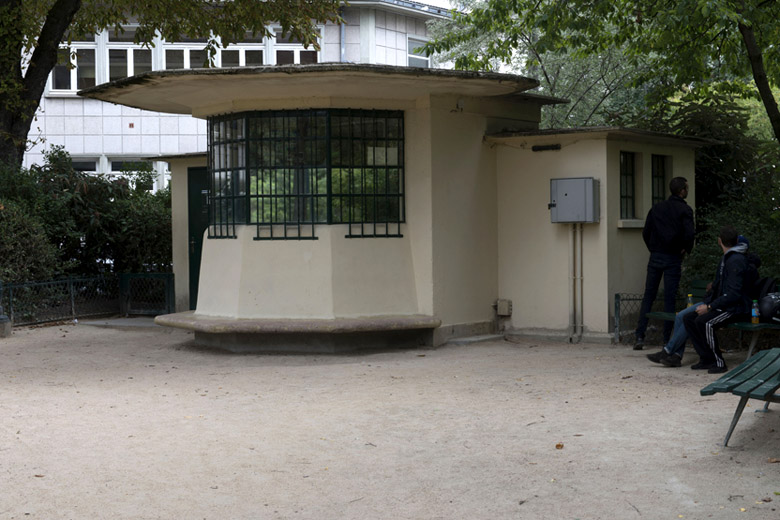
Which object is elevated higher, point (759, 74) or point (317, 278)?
point (759, 74)

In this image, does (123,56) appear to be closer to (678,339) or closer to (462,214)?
(462,214)

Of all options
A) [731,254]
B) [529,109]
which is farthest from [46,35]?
[731,254]

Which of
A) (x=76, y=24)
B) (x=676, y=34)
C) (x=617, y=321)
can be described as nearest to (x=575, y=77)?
(x=76, y=24)

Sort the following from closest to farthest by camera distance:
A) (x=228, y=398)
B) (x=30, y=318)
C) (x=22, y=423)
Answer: (x=22, y=423) < (x=228, y=398) < (x=30, y=318)

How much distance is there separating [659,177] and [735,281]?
13.7 ft

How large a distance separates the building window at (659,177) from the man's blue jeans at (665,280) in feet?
7.40

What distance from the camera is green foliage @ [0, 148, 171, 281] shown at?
16.6 meters

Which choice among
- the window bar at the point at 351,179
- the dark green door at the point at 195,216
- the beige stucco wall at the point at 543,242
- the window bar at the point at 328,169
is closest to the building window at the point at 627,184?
the beige stucco wall at the point at 543,242

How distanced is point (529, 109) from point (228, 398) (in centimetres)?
681

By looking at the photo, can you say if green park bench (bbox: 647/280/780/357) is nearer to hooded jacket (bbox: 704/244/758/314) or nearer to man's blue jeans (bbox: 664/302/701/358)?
hooded jacket (bbox: 704/244/758/314)

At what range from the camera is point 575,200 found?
1223 centimetres

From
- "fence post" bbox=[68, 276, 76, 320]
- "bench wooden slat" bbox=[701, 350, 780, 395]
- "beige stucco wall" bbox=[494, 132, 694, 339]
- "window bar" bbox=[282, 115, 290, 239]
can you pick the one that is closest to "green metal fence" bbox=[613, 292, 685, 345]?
"beige stucco wall" bbox=[494, 132, 694, 339]

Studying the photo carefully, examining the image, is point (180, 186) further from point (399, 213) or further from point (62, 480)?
point (62, 480)

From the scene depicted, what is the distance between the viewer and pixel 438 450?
666 centimetres
